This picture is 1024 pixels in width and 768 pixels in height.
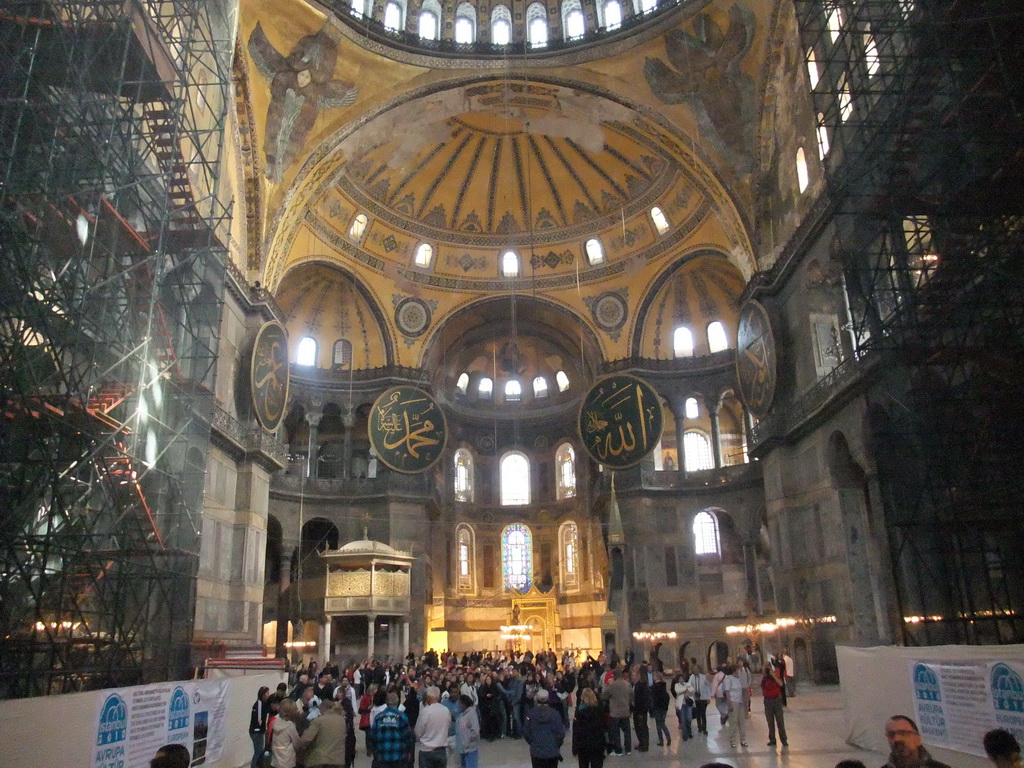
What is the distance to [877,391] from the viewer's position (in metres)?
15.3

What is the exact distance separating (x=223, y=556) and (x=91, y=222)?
9.69m

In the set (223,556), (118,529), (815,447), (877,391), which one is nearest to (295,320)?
(223,556)

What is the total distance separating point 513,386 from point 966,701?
2507cm

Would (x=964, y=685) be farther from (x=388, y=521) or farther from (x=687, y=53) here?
(x=388, y=521)

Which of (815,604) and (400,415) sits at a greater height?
(400,415)

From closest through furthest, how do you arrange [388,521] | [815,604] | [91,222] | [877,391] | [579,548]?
[91,222], [877,391], [815,604], [388,521], [579,548]

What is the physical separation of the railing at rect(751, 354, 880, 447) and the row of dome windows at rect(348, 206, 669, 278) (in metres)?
8.11

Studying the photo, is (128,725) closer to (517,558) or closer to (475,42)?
(475,42)

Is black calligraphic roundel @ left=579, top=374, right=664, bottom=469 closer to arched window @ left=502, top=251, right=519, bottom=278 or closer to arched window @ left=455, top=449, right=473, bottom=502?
arched window @ left=502, top=251, right=519, bottom=278

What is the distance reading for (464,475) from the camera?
31.1m

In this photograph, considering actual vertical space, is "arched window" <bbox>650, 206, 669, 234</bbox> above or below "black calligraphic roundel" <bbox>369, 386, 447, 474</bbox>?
above

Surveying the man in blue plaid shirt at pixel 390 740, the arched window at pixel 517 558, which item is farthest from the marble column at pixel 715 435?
the man in blue plaid shirt at pixel 390 740

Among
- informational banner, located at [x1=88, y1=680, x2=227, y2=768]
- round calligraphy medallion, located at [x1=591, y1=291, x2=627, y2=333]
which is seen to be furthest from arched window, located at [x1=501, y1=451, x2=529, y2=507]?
informational banner, located at [x1=88, y1=680, x2=227, y2=768]

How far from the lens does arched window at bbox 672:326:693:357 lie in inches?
1096
